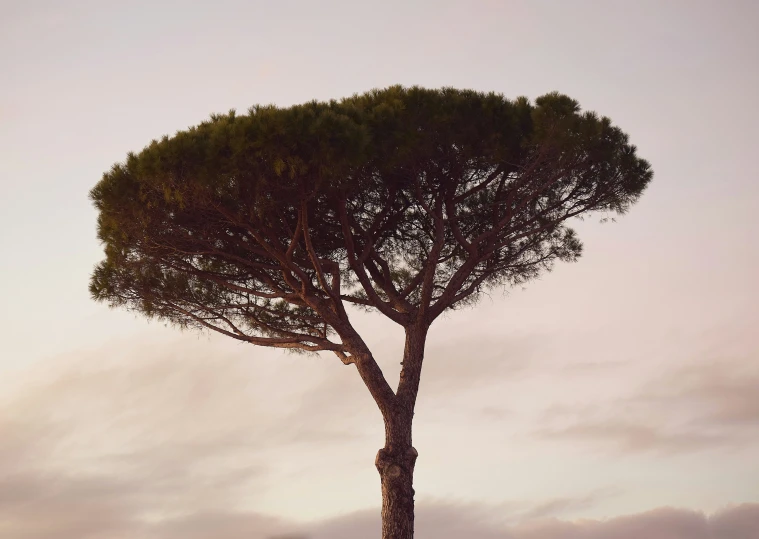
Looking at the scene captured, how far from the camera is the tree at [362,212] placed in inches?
389

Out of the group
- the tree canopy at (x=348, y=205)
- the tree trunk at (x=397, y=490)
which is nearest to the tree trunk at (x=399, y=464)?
the tree trunk at (x=397, y=490)

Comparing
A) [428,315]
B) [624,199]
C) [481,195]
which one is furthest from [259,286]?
[624,199]

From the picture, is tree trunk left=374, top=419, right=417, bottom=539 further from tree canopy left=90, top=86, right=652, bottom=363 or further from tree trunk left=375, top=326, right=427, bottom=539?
tree canopy left=90, top=86, right=652, bottom=363

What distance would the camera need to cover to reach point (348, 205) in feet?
37.7

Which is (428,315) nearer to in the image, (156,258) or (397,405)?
(397,405)

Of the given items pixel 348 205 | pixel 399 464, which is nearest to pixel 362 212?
pixel 348 205

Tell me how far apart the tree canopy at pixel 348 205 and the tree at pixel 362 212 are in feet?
0.07

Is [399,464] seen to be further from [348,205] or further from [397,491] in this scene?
Answer: [348,205]

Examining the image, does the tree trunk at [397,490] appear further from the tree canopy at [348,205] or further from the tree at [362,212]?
the tree canopy at [348,205]

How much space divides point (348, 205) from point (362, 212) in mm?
243

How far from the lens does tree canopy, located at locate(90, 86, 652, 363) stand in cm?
984

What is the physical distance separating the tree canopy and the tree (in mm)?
22

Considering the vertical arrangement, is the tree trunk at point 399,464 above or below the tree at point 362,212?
below

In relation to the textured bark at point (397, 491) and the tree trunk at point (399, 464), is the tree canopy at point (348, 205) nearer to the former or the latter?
the tree trunk at point (399, 464)
